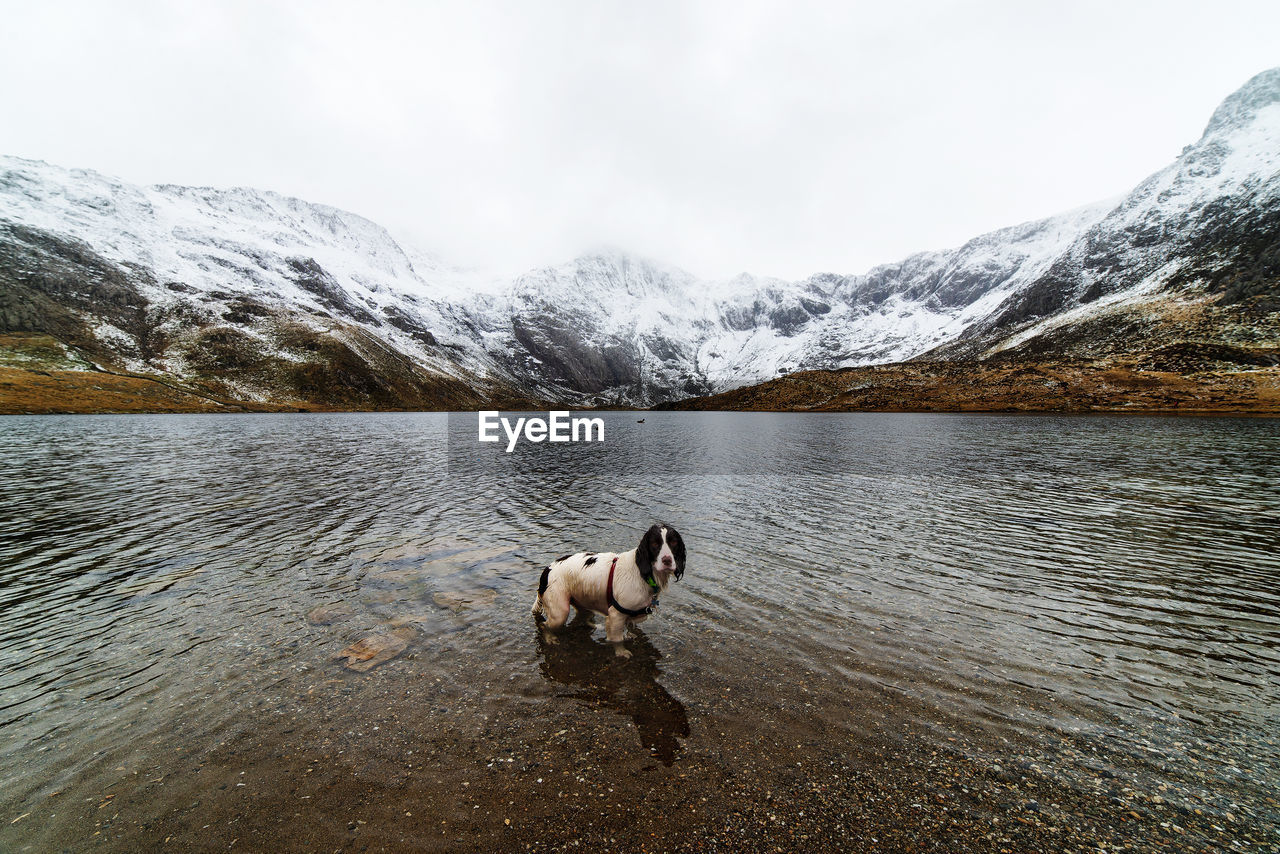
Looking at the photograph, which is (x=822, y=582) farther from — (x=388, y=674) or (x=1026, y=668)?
(x=388, y=674)

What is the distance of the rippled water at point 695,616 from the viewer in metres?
8.53

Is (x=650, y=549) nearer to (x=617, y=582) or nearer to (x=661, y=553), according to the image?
(x=661, y=553)

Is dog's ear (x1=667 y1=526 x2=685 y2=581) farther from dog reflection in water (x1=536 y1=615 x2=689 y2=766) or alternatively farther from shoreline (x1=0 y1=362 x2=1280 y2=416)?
shoreline (x1=0 y1=362 x2=1280 y2=416)

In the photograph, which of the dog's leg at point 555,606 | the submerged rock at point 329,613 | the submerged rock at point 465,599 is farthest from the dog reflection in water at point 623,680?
the submerged rock at point 329,613

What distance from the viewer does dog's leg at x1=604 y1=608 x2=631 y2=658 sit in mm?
11156

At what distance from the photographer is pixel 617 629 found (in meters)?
11.2

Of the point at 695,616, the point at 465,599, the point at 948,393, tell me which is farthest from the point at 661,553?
the point at 948,393

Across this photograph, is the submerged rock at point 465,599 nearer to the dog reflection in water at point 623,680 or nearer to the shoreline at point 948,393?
the dog reflection in water at point 623,680

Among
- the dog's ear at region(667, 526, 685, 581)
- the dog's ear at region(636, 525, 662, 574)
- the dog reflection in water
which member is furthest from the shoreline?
the dog reflection in water

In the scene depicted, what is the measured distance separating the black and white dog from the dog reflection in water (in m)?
0.43

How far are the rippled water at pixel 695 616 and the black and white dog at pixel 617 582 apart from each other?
2.92 feet

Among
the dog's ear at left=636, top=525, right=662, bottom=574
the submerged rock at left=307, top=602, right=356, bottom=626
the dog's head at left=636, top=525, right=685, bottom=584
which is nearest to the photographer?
the dog's head at left=636, top=525, right=685, bottom=584

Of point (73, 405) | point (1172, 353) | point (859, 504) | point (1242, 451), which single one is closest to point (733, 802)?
point (859, 504)

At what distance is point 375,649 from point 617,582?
233 inches
